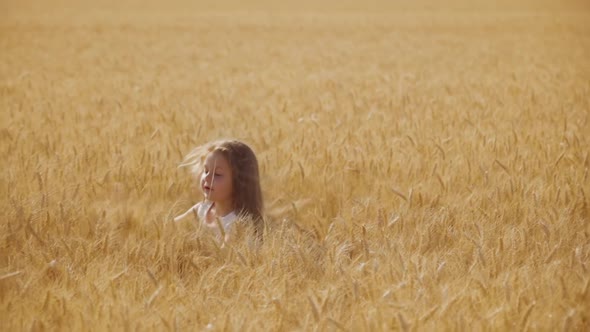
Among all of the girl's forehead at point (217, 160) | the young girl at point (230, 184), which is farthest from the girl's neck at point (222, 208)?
the girl's forehead at point (217, 160)

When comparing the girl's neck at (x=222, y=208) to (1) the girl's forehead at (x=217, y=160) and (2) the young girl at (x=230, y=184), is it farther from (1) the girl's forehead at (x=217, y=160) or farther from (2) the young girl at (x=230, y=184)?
(1) the girl's forehead at (x=217, y=160)

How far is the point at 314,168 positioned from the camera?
133 inches

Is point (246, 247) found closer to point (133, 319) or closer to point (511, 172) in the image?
point (133, 319)

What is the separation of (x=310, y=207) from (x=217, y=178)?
1.49 feet

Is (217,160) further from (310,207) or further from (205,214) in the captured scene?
(310,207)

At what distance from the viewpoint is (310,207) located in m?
3.01

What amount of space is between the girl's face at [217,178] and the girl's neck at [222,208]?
0.04m

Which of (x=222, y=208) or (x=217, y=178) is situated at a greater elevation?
(x=217, y=178)

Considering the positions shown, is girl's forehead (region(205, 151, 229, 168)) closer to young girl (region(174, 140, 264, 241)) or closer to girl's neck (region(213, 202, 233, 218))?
young girl (region(174, 140, 264, 241))

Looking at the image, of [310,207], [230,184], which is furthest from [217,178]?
[310,207]

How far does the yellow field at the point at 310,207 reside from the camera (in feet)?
5.83

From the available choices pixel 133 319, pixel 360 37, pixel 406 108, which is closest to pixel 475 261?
pixel 133 319

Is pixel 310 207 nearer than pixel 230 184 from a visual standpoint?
No

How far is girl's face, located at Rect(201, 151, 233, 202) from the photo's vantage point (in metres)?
2.78
